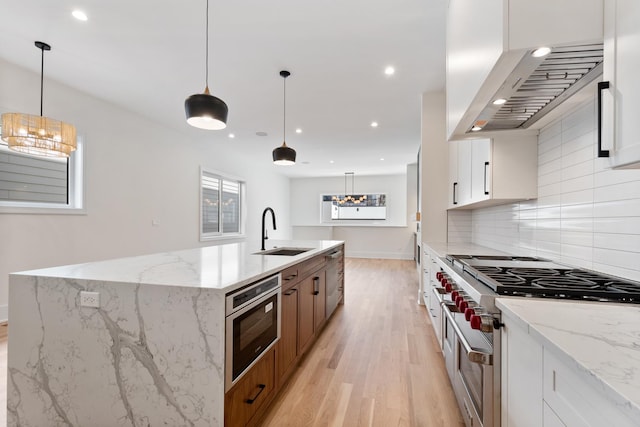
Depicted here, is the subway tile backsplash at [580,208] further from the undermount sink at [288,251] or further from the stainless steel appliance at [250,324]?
the undermount sink at [288,251]

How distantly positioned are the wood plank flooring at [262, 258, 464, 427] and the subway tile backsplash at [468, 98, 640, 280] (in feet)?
3.78

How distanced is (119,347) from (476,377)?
5.36 ft

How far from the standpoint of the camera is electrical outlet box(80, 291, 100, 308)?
139cm

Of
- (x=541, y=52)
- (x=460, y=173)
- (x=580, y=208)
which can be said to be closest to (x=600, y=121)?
(x=541, y=52)

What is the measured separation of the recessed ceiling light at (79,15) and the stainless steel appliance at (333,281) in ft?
9.45

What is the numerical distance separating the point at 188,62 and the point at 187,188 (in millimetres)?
2883

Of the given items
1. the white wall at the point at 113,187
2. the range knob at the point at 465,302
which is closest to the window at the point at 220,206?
the white wall at the point at 113,187

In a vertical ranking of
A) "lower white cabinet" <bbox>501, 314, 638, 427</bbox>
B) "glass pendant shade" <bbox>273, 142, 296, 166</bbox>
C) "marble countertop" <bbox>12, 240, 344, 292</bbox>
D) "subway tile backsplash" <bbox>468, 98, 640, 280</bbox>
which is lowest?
"lower white cabinet" <bbox>501, 314, 638, 427</bbox>

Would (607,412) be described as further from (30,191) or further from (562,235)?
(30,191)

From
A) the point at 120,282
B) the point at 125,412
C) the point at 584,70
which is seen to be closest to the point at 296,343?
the point at 125,412

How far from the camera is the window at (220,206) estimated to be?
5.96 meters

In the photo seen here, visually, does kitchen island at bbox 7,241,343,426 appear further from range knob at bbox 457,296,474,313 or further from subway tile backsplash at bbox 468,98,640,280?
subway tile backsplash at bbox 468,98,640,280

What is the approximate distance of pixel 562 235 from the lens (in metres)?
1.80

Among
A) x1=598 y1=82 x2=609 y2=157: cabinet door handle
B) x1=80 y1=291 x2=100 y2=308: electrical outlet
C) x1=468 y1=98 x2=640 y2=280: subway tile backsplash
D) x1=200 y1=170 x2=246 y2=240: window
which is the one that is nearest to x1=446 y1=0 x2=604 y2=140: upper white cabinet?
x1=598 y1=82 x2=609 y2=157: cabinet door handle
